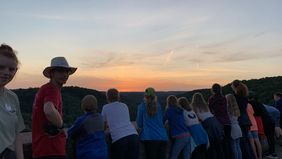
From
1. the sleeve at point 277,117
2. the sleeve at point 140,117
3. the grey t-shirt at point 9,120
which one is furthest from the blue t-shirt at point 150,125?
the sleeve at point 277,117

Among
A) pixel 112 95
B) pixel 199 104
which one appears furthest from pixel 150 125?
pixel 199 104

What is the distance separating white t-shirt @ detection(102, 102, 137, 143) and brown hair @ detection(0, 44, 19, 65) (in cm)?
423

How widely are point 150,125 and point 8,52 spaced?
208 inches

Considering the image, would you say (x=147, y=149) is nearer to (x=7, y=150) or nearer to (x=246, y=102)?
(x=246, y=102)

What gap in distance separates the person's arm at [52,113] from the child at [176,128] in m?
4.52

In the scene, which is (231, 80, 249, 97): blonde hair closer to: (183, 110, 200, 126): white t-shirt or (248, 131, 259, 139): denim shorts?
(248, 131, 259, 139): denim shorts

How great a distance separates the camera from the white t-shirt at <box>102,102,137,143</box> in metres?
7.66

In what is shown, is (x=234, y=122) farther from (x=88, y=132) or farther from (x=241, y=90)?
(x=88, y=132)

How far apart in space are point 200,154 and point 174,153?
86 cm

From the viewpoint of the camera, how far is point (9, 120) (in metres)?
3.54

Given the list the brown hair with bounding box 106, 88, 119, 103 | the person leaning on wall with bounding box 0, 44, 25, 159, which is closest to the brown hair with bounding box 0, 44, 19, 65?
the person leaning on wall with bounding box 0, 44, 25, 159

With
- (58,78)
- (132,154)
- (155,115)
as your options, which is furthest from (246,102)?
(58,78)

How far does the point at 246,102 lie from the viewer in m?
10.6

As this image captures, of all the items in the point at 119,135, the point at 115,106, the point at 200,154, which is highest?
the point at 115,106
